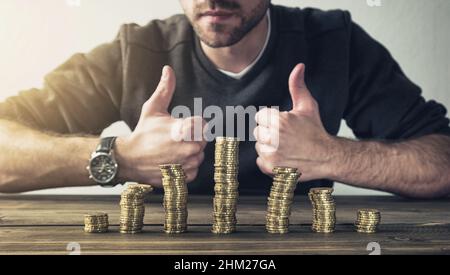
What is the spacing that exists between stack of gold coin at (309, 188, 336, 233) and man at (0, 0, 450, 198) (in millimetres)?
743

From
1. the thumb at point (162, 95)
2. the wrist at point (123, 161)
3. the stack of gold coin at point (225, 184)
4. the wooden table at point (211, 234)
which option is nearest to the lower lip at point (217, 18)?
the thumb at point (162, 95)

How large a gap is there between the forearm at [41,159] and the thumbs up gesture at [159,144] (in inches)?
7.3

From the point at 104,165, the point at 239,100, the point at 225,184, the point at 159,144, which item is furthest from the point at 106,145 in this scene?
the point at 225,184

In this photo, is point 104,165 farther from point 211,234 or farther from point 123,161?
point 211,234

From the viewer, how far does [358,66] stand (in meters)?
2.77

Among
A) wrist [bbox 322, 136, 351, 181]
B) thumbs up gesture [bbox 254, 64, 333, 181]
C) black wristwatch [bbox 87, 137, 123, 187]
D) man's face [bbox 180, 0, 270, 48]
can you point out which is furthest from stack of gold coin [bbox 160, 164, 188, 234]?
man's face [bbox 180, 0, 270, 48]

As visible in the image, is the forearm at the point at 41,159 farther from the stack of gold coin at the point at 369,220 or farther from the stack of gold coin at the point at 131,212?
the stack of gold coin at the point at 369,220

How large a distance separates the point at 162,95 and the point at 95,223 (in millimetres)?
899

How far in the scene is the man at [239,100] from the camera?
2.34 metres

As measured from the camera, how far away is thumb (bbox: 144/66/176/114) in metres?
2.25

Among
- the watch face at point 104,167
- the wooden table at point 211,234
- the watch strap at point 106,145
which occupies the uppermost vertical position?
the watch strap at point 106,145
